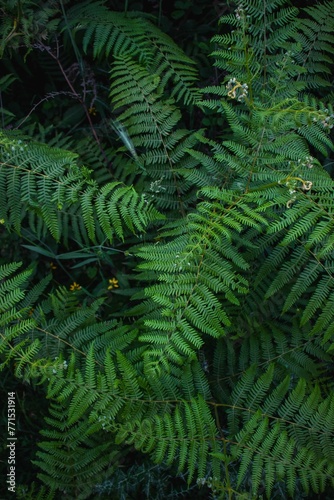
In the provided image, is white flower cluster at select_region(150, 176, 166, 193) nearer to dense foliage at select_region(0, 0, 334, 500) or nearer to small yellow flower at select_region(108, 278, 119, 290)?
dense foliage at select_region(0, 0, 334, 500)

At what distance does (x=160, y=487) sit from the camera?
10.3 ft

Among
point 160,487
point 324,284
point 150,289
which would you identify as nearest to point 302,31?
point 324,284

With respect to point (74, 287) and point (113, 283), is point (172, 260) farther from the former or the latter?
point (74, 287)

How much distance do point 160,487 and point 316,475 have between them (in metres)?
1.02

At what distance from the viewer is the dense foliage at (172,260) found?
8.89 ft

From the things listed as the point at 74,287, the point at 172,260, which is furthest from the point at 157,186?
the point at 74,287

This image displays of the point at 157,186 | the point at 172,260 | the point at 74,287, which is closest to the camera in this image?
the point at 172,260

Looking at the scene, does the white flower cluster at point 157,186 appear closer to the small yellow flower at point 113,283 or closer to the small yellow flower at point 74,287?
the small yellow flower at point 113,283

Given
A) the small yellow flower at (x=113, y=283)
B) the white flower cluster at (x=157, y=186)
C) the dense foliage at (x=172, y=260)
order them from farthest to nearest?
the small yellow flower at (x=113, y=283) → the white flower cluster at (x=157, y=186) → the dense foliage at (x=172, y=260)

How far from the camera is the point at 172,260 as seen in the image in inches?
107

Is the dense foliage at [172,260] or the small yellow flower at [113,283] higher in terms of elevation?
the dense foliage at [172,260]

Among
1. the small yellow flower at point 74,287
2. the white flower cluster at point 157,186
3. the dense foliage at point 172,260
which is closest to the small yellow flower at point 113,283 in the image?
the dense foliage at point 172,260

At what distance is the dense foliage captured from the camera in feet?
8.89

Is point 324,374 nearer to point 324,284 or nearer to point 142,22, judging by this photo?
point 324,284
